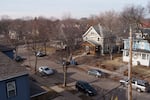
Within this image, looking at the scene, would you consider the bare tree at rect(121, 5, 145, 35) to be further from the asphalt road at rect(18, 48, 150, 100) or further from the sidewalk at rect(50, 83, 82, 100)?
the sidewalk at rect(50, 83, 82, 100)

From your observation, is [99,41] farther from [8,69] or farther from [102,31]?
[8,69]

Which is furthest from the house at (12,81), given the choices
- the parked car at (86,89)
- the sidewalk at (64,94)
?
the parked car at (86,89)

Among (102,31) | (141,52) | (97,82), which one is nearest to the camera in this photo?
(97,82)

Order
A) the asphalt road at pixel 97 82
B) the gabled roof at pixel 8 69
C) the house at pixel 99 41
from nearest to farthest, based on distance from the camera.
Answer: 1. the gabled roof at pixel 8 69
2. the asphalt road at pixel 97 82
3. the house at pixel 99 41

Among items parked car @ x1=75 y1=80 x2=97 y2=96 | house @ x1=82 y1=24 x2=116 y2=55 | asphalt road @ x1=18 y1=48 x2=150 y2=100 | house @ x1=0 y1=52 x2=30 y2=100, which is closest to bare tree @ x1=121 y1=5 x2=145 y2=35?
house @ x1=82 y1=24 x2=116 y2=55

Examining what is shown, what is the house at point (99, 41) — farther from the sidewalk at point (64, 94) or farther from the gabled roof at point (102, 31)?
the sidewalk at point (64, 94)

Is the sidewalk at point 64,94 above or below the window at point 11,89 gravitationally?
below

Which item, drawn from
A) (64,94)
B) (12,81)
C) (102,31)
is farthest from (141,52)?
(12,81)

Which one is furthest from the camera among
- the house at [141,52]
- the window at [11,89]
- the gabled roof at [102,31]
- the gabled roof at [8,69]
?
the gabled roof at [102,31]
